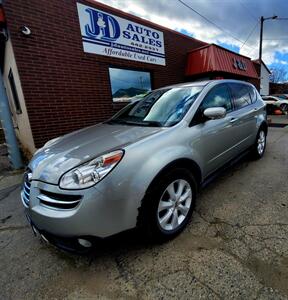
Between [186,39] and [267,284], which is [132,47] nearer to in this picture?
[186,39]

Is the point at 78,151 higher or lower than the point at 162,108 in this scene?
lower

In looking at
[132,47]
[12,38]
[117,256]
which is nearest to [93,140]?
[117,256]

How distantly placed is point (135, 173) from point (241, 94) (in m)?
2.97

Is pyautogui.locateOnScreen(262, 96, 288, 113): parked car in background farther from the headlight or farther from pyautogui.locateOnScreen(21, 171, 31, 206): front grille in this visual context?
pyautogui.locateOnScreen(21, 171, 31, 206): front grille

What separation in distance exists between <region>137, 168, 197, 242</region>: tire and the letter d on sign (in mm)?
5099

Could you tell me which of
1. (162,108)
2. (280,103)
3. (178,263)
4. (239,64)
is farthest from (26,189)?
(280,103)

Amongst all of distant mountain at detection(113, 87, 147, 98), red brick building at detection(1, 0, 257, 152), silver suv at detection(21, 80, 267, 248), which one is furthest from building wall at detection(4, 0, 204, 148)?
silver suv at detection(21, 80, 267, 248)

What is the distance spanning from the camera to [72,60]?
5422mm

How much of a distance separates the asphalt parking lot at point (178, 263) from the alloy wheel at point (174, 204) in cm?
20

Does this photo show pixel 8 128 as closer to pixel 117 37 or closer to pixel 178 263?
pixel 117 37

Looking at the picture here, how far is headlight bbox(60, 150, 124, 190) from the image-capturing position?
1.69 m

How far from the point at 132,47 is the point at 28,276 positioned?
6343 mm

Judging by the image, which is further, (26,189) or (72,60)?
(72,60)

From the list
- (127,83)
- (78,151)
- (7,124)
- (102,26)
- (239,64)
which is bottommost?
(78,151)
